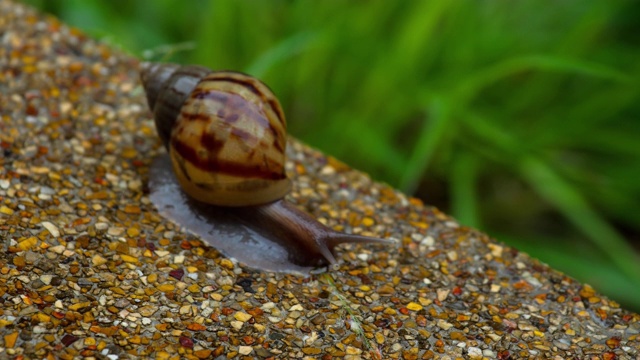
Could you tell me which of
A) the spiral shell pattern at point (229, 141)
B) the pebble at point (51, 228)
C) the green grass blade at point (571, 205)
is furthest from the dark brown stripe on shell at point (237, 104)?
the green grass blade at point (571, 205)

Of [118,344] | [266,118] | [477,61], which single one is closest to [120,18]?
[477,61]

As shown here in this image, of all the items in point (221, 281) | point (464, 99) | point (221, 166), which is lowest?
point (221, 281)

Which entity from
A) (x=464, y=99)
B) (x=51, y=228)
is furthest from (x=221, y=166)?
(x=464, y=99)

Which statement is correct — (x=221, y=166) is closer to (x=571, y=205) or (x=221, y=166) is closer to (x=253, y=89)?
(x=253, y=89)

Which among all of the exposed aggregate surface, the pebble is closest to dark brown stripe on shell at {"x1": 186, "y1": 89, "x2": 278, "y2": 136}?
the exposed aggregate surface

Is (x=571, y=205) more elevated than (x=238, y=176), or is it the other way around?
(x=571, y=205)

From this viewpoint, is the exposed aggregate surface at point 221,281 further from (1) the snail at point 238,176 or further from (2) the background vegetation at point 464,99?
(2) the background vegetation at point 464,99
